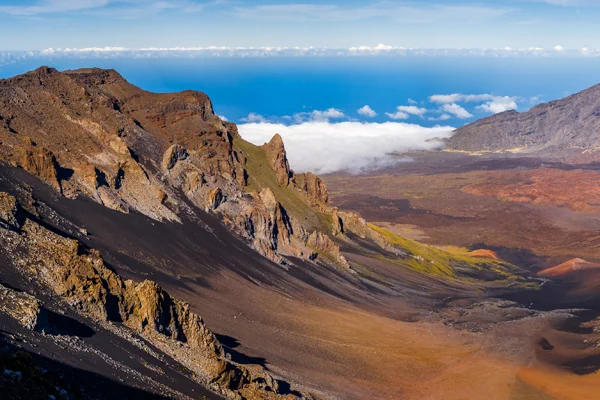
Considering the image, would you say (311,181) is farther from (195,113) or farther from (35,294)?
(35,294)

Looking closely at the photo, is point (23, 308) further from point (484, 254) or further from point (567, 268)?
point (484, 254)

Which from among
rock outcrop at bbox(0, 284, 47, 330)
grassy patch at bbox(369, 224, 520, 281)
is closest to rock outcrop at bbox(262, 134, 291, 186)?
grassy patch at bbox(369, 224, 520, 281)

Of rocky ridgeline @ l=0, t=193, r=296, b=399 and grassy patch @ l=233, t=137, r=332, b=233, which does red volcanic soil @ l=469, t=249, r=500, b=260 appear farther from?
rocky ridgeline @ l=0, t=193, r=296, b=399

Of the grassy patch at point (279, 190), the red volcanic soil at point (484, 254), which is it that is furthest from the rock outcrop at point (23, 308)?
the red volcanic soil at point (484, 254)

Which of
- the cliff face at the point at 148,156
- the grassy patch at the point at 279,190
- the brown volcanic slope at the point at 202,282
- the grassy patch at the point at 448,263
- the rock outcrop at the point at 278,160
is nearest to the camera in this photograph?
the brown volcanic slope at the point at 202,282

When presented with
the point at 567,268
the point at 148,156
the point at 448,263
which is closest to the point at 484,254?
the point at 567,268

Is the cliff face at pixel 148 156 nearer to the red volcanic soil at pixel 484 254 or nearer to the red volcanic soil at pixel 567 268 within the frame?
the red volcanic soil at pixel 484 254
